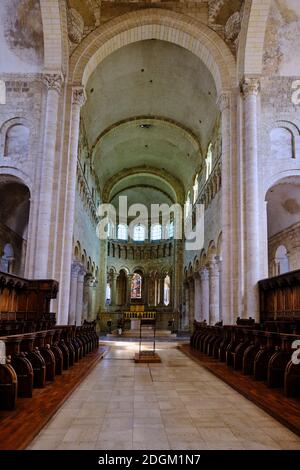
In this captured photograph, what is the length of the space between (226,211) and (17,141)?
9301 mm

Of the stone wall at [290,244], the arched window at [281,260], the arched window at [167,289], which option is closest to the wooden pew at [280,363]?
the stone wall at [290,244]

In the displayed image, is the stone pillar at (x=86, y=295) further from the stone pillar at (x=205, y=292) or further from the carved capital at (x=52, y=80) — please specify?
the carved capital at (x=52, y=80)

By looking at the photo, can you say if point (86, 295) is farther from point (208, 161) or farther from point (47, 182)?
point (47, 182)

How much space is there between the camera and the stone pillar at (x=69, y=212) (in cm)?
1653

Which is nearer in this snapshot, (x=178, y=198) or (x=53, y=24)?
(x=53, y=24)

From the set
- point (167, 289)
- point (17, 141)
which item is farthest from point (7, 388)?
point (167, 289)

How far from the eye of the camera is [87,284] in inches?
1165

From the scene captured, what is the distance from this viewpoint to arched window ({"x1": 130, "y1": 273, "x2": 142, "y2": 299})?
135ft

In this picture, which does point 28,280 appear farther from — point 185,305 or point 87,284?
point 185,305

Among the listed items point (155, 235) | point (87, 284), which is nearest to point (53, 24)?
point (87, 284)

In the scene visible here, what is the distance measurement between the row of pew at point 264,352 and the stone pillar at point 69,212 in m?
6.20

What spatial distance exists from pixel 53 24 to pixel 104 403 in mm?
16027

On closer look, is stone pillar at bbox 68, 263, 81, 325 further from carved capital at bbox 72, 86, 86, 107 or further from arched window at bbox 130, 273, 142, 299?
arched window at bbox 130, 273, 142, 299

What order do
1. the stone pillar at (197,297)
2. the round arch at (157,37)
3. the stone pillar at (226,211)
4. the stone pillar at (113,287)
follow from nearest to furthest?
the stone pillar at (226,211)
the round arch at (157,37)
the stone pillar at (197,297)
the stone pillar at (113,287)
